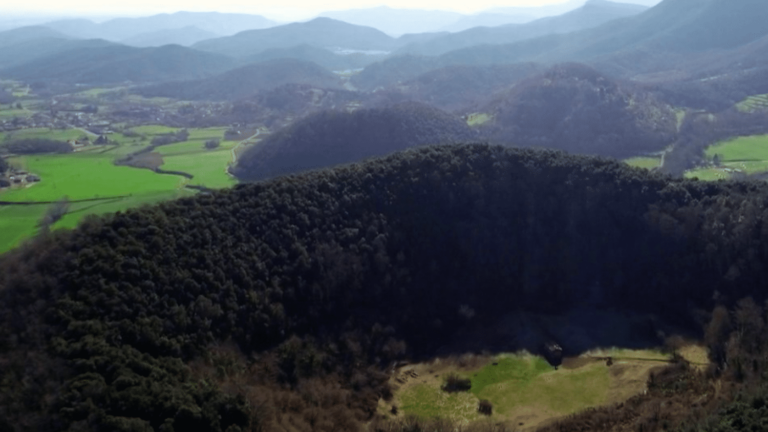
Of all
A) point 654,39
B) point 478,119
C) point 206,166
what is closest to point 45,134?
point 206,166

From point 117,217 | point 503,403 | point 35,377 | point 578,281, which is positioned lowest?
point 503,403

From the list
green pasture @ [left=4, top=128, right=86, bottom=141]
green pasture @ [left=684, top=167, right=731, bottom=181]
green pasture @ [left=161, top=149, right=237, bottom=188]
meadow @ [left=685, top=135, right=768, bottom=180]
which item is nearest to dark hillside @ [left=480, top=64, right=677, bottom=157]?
meadow @ [left=685, top=135, right=768, bottom=180]

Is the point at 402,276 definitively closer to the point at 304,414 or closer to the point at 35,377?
the point at 304,414

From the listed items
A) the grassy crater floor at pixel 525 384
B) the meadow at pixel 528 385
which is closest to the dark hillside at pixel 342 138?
the grassy crater floor at pixel 525 384

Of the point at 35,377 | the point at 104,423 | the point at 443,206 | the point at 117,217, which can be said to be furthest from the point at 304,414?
the point at 443,206

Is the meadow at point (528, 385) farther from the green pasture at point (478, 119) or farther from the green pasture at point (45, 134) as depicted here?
the green pasture at point (45, 134)

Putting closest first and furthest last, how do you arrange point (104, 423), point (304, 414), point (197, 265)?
point (104, 423) → point (304, 414) → point (197, 265)

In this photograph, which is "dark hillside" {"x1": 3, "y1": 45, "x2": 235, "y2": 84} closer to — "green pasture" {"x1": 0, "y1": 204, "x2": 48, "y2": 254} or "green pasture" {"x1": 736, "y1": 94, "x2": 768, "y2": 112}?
"green pasture" {"x1": 0, "y1": 204, "x2": 48, "y2": 254}
